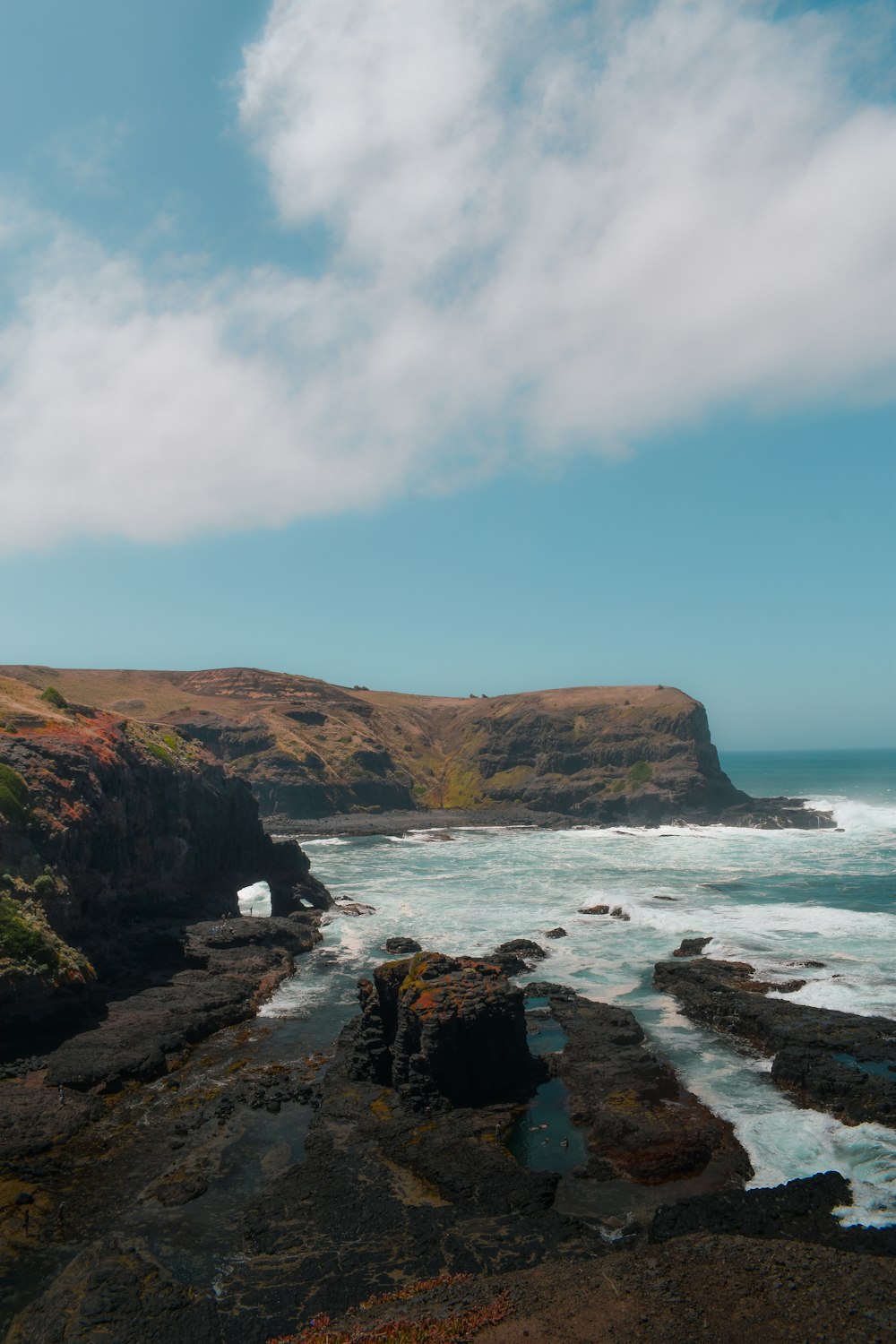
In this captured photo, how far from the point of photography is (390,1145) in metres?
25.9

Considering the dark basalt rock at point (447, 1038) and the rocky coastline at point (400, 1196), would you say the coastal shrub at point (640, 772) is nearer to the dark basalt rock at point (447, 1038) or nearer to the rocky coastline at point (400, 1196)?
the rocky coastline at point (400, 1196)

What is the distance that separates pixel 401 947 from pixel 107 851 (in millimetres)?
20040

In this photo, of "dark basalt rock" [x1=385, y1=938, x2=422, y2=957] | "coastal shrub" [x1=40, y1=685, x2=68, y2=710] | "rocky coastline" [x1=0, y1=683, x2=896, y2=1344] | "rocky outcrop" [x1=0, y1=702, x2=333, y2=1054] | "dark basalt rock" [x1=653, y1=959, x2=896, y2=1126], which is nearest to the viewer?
"rocky coastline" [x1=0, y1=683, x2=896, y2=1344]

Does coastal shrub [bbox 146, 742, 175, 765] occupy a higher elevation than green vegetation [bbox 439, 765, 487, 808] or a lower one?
higher

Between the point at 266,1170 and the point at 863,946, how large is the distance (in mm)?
40182

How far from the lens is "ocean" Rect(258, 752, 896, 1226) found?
27156 millimetres

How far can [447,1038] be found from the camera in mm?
29531

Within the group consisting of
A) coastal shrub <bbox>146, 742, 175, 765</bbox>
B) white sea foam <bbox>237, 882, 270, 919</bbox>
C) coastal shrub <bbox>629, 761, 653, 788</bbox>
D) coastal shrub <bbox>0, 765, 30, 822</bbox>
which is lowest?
white sea foam <bbox>237, 882, 270, 919</bbox>

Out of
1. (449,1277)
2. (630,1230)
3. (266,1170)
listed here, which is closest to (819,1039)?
(630,1230)

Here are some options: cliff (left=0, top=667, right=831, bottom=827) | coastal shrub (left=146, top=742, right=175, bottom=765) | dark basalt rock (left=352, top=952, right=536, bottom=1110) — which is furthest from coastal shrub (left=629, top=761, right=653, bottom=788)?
dark basalt rock (left=352, top=952, right=536, bottom=1110)

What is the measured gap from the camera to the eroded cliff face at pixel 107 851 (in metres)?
36.6

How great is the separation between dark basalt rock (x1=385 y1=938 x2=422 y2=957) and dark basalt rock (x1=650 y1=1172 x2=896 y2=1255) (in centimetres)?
3152

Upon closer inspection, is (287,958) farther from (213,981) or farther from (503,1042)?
(503,1042)

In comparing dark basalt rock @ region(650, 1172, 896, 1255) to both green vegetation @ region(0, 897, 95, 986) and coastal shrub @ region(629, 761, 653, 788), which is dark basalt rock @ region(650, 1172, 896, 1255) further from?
coastal shrub @ region(629, 761, 653, 788)
